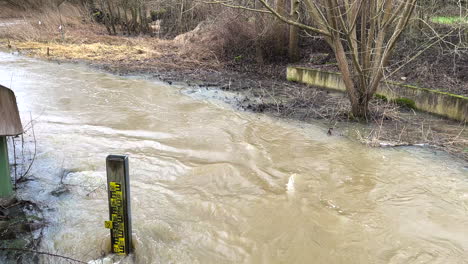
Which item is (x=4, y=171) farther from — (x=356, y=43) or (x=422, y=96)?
(x=422, y=96)

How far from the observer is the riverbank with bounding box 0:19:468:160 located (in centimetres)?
881

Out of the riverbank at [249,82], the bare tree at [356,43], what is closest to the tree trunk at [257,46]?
the riverbank at [249,82]

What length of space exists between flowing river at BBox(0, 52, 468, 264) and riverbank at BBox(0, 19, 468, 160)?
29.0 inches

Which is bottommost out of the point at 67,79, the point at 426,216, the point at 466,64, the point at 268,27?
the point at 426,216

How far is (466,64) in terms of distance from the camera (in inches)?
489

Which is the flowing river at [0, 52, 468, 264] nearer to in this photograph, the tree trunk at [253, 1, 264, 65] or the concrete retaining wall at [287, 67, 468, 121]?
the concrete retaining wall at [287, 67, 468, 121]

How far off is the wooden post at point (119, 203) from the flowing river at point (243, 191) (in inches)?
10.1

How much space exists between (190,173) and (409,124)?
585 cm

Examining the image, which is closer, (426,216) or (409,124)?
(426,216)

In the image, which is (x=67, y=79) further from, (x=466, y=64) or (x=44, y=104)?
(x=466, y=64)

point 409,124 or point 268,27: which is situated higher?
point 268,27

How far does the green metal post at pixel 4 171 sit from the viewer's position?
4.12 m

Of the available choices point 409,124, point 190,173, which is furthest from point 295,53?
point 190,173

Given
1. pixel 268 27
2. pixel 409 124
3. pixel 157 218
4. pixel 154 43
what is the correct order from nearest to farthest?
pixel 157 218, pixel 409 124, pixel 268 27, pixel 154 43
